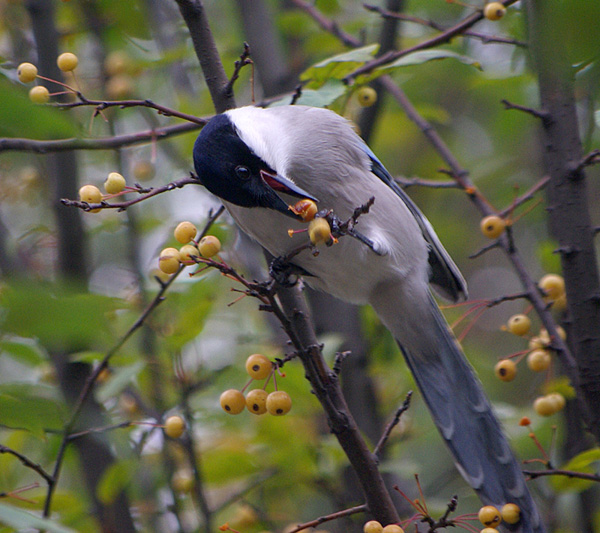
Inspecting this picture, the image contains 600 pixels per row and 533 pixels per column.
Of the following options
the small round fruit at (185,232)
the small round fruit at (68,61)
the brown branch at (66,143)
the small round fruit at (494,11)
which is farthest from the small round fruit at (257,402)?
the small round fruit at (494,11)

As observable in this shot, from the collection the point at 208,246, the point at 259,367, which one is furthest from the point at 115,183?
the point at 259,367

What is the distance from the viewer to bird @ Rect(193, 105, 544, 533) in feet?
7.18

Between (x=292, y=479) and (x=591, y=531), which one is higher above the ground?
(x=292, y=479)

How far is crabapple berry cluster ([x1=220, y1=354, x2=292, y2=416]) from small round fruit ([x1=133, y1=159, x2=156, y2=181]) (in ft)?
7.77

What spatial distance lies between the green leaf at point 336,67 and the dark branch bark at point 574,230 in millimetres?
592

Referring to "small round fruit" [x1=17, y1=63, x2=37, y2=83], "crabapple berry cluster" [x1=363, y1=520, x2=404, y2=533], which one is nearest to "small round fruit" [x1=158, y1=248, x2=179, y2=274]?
"small round fruit" [x1=17, y1=63, x2=37, y2=83]

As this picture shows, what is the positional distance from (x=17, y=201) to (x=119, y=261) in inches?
42.2

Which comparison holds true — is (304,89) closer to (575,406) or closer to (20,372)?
(575,406)

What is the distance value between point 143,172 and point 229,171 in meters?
2.07

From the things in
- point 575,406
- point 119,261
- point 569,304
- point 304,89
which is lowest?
point 575,406

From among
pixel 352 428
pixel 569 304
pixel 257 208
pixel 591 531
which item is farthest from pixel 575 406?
pixel 257 208

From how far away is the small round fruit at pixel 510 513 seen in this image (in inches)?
85.4

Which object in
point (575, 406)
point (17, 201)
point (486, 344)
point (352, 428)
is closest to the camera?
point (352, 428)

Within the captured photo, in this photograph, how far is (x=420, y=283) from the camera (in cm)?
296
